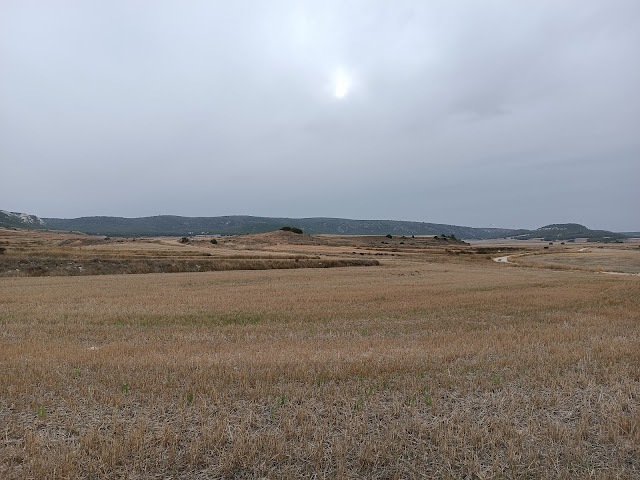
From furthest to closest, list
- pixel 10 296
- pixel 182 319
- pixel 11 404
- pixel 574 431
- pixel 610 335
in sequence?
1. pixel 10 296
2. pixel 182 319
3. pixel 610 335
4. pixel 11 404
5. pixel 574 431

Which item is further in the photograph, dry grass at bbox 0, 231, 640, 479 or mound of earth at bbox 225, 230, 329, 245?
mound of earth at bbox 225, 230, 329, 245

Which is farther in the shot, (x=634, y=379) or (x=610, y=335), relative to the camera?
(x=610, y=335)

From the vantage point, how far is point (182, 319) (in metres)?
16.6

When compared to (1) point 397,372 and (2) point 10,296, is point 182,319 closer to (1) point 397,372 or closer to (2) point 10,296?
(1) point 397,372

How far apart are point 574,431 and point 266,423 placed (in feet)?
15.9

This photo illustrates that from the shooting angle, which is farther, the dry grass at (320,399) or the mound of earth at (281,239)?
the mound of earth at (281,239)

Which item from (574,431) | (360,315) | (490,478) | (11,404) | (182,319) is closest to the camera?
(490,478)

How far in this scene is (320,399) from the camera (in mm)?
7289

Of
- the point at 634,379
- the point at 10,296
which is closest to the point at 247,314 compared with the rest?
the point at 634,379

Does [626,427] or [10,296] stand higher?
[626,427]

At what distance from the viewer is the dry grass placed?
525 centimetres

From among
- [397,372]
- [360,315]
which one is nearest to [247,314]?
[360,315]

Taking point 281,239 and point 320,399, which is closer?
point 320,399

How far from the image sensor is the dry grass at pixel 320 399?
525 centimetres
